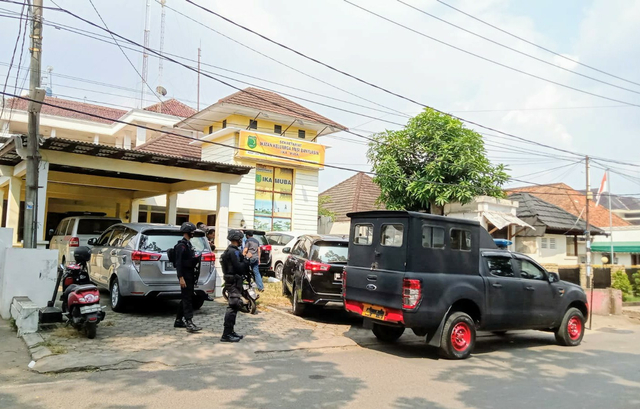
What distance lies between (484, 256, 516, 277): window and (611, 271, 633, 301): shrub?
489 inches

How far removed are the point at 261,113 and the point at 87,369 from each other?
18.3m

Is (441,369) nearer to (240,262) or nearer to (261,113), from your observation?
(240,262)

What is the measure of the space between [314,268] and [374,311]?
225cm

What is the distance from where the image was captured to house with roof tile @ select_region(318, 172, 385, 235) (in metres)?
30.0

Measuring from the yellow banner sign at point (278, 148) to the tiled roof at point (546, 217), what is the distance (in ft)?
39.9

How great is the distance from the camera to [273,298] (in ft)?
41.7

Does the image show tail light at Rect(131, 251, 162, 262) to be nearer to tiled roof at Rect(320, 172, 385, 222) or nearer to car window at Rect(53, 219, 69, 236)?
car window at Rect(53, 219, 69, 236)

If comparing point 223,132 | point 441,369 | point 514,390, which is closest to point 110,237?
point 441,369

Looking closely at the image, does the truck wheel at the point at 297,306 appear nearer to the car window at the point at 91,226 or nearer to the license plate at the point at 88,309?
the license plate at the point at 88,309

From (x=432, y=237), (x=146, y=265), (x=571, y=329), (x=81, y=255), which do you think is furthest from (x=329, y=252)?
(x=571, y=329)

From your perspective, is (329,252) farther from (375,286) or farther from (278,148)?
(278,148)

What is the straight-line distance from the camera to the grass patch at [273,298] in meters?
11.9

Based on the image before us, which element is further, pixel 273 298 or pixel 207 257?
pixel 273 298

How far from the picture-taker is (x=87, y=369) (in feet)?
19.7
